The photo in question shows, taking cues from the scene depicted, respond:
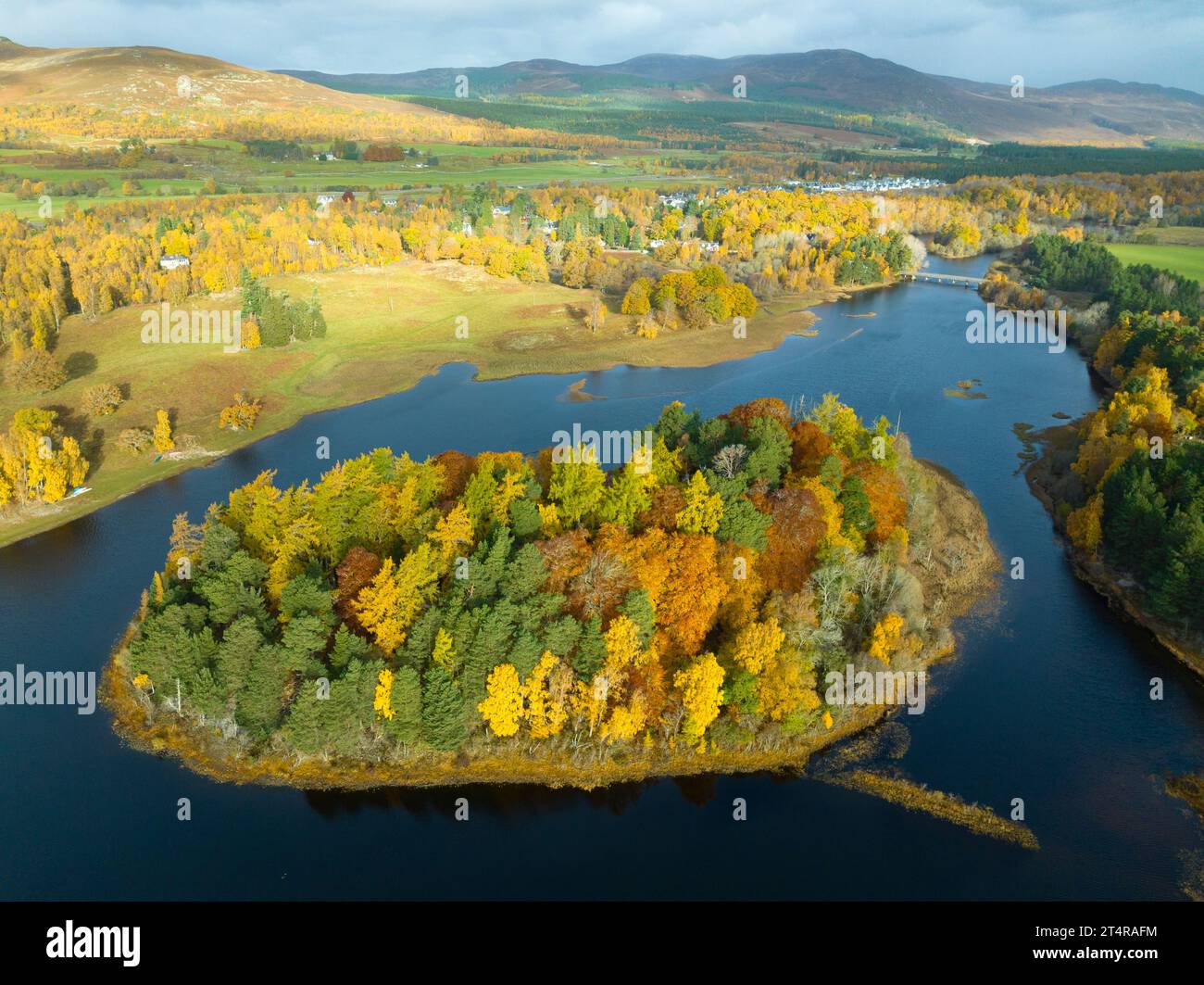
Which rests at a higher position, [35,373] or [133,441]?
[35,373]

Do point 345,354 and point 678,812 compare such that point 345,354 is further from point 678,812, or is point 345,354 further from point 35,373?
point 678,812

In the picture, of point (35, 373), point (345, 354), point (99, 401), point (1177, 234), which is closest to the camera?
point (99, 401)

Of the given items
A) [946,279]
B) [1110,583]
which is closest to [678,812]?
[1110,583]

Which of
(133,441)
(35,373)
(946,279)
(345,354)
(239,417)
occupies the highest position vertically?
(946,279)

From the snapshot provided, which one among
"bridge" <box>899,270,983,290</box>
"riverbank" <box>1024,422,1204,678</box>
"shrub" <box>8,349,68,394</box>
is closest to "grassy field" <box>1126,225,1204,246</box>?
"bridge" <box>899,270,983,290</box>

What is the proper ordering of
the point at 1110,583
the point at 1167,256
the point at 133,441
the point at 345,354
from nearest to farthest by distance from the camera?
the point at 1110,583 < the point at 133,441 < the point at 345,354 < the point at 1167,256

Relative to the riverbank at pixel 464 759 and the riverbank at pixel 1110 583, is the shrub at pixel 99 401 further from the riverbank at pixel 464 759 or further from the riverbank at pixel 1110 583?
the riverbank at pixel 1110 583

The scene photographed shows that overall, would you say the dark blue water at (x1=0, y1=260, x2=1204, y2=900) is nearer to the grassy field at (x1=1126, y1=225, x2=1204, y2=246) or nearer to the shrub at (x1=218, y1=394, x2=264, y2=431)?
the shrub at (x1=218, y1=394, x2=264, y2=431)
